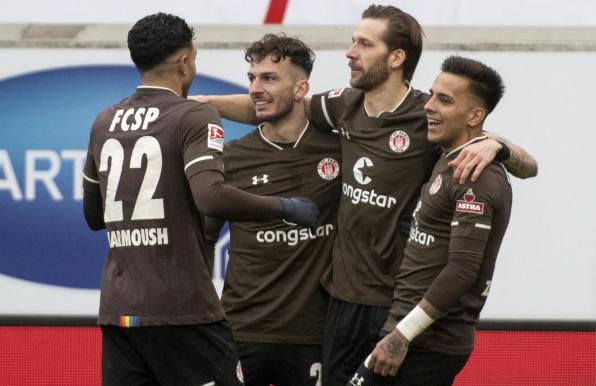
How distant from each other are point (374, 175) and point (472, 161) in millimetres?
548

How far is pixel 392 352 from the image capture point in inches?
173

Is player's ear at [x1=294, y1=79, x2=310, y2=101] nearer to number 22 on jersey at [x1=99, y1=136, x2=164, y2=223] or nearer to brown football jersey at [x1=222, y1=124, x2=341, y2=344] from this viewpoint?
brown football jersey at [x1=222, y1=124, x2=341, y2=344]

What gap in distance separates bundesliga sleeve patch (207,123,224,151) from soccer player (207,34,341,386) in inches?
32.8

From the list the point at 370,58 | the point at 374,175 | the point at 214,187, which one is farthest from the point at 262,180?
the point at 214,187

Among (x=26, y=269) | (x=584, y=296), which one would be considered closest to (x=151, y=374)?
(x=26, y=269)

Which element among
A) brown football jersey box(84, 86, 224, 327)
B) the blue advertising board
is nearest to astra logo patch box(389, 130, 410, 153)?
brown football jersey box(84, 86, 224, 327)

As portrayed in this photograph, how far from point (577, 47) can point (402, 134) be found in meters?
1.44

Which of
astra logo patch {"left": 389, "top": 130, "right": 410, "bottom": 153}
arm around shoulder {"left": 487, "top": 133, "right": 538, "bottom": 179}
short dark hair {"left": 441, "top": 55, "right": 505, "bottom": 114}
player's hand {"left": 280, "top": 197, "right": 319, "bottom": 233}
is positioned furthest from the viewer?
astra logo patch {"left": 389, "top": 130, "right": 410, "bottom": 153}

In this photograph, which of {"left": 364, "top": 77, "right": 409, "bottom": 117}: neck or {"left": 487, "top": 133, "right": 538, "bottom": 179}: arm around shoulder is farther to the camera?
{"left": 364, "top": 77, "right": 409, "bottom": 117}: neck

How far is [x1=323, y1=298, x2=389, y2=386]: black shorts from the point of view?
16.0 feet

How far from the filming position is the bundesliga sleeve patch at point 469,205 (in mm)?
4332

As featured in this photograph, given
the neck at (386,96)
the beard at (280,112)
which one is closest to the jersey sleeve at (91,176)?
the beard at (280,112)

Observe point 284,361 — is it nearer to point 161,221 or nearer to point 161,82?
point 161,221

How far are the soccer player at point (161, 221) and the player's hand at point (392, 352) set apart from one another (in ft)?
1.52
